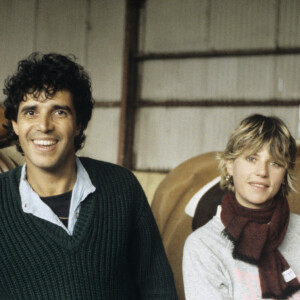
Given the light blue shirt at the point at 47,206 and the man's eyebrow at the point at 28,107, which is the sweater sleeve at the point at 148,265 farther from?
the man's eyebrow at the point at 28,107

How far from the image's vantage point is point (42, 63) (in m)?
1.42

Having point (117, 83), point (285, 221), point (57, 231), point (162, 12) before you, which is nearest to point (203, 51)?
point (162, 12)

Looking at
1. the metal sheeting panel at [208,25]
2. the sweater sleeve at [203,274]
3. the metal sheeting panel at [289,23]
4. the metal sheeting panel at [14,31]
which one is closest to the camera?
the sweater sleeve at [203,274]

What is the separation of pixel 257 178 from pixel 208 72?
337 centimetres

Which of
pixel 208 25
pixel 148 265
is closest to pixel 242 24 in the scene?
pixel 208 25

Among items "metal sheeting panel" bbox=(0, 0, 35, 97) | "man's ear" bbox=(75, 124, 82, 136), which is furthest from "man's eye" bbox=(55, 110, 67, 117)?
"metal sheeting panel" bbox=(0, 0, 35, 97)

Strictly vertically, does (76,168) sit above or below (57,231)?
above

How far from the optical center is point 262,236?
151cm

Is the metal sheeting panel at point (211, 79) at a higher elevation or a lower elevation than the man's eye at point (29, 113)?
higher

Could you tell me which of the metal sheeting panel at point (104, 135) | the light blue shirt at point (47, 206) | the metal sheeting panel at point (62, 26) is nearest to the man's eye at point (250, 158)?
the light blue shirt at point (47, 206)

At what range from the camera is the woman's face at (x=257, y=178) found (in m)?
1.49

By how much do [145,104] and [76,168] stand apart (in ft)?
11.5

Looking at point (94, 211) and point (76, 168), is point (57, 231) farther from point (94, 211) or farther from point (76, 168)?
point (76, 168)

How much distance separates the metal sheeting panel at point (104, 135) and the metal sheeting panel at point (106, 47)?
0.58 ft
